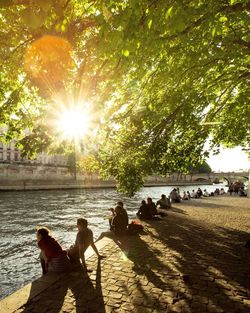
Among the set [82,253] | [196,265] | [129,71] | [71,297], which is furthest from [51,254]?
[129,71]

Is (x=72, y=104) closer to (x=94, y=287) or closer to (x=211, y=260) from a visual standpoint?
(x=94, y=287)

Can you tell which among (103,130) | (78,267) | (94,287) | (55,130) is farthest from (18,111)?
(94,287)

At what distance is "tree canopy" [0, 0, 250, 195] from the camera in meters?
5.61

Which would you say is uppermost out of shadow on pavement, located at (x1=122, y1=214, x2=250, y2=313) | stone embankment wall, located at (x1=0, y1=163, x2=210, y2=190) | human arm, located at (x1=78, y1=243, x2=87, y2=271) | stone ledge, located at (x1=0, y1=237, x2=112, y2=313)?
stone embankment wall, located at (x1=0, y1=163, x2=210, y2=190)

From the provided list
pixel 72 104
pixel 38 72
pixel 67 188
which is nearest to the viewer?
pixel 38 72

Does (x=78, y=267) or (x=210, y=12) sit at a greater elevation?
(x=210, y=12)

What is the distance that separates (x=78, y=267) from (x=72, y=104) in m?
4.65

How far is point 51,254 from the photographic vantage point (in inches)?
284

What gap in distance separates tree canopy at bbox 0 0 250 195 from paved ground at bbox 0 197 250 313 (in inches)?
162

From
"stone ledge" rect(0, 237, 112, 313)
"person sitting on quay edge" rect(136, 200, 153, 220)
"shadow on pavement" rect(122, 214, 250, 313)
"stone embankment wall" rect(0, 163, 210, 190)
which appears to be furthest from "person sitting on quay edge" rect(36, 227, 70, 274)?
"stone embankment wall" rect(0, 163, 210, 190)

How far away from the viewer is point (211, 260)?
851cm

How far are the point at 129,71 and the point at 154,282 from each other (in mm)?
6938

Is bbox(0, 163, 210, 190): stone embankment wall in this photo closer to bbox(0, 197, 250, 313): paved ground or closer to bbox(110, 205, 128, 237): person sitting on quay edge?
bbox(110, 205, 128, 237): person sitting on quay edge

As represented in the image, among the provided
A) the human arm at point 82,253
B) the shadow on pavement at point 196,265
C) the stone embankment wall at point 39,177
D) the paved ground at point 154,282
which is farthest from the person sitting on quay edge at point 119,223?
the stone embankment wall at point 39,177
